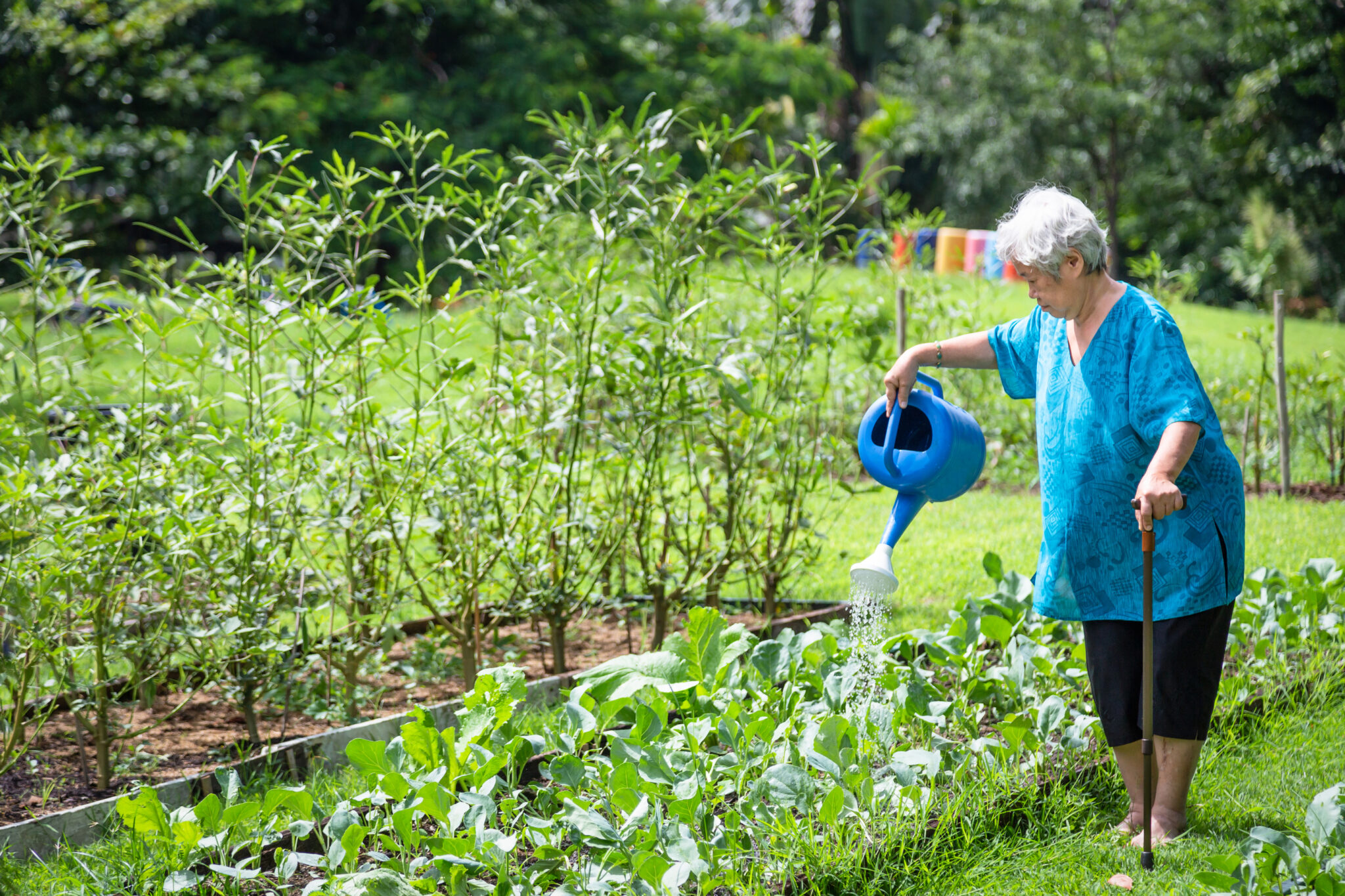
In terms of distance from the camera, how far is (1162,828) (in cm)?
241

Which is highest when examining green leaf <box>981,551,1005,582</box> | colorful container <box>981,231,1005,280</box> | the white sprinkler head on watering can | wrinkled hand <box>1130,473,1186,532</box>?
colorful container <box>981,231,1005,280</box>

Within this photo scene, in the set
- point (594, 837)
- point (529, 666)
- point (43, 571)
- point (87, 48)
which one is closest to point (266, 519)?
point (43, 571)

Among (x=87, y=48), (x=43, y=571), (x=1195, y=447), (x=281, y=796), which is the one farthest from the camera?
(x=87, y=48)

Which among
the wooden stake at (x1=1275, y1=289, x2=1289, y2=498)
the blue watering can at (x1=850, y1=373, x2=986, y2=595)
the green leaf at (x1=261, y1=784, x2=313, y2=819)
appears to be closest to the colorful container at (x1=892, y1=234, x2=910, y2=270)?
the wooden stake at (x1=1275, y1=289, x2=1289, y2=498)

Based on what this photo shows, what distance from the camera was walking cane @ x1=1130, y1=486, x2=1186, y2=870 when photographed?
2.16 metres

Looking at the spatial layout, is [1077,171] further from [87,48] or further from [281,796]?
[281,796]

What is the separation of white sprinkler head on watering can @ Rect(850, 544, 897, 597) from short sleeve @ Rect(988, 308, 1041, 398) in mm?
614

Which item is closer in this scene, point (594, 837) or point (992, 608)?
point (594, 837)

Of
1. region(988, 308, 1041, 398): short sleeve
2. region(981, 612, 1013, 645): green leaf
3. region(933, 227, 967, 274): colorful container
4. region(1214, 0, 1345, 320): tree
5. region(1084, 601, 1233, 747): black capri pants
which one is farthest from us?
region(933, 227, 967, 274): colorful container

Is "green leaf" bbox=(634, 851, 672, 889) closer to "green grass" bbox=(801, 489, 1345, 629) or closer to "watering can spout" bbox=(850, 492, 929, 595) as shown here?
"watering can spout" bbox=(850, 492, 929, 595)

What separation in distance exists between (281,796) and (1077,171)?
2251cm

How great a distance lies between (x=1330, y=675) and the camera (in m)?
3.26

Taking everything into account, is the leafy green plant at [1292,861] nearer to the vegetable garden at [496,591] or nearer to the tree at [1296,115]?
the vegetable garden at [496,591]

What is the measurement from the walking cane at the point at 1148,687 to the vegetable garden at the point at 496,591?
0.29m
